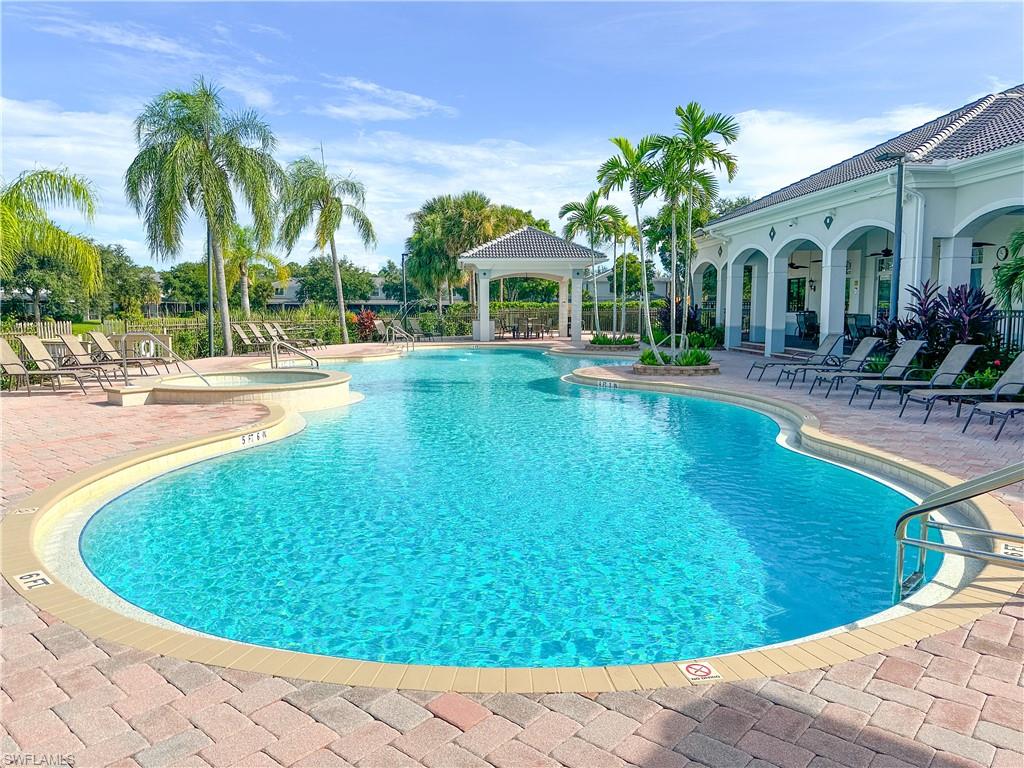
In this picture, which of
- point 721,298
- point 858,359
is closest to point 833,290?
point 858,359

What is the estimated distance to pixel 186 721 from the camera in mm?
2814

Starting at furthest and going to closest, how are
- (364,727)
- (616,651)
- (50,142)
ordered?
(50,142) → (616,651) → (364,727)

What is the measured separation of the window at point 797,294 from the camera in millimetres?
26447

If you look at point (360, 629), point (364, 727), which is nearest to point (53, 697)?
point (364, 727)

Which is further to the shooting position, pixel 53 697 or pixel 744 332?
pixel 744 332

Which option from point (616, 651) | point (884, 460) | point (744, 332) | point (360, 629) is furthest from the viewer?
point (744, 332)

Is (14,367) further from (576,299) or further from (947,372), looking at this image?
(576,299)

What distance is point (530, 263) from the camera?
1196 inches

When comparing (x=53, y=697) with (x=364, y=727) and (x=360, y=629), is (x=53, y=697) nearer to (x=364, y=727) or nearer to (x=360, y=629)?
(x=364, y=727)

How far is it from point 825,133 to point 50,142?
2213cm

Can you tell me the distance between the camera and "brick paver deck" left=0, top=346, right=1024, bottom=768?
259 centimetres

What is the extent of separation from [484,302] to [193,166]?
542 inches

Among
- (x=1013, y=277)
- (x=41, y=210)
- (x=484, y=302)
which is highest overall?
(x=41, y=210)

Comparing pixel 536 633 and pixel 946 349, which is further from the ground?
pixel 946 349
